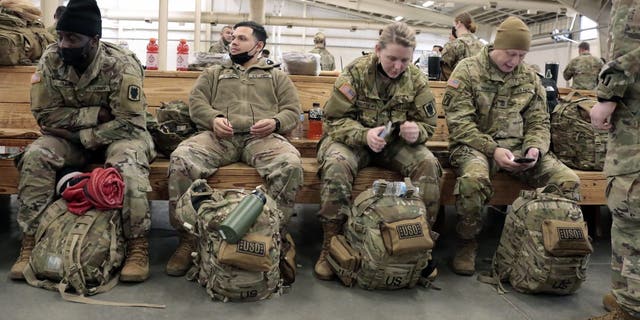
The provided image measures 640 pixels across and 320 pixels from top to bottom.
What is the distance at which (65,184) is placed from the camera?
252cm

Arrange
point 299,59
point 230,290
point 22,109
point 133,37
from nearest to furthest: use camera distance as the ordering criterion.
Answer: point 230,290 < point 22,109 < point 299,59 < point 133,37

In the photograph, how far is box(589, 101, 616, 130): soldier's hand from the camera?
2039mm

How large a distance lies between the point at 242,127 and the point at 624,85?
6.28 feet

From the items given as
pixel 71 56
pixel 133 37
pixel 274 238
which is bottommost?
pixel 274 238

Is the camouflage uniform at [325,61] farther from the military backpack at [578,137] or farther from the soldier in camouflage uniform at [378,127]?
the soldier in camouflage uniform at [378,127]

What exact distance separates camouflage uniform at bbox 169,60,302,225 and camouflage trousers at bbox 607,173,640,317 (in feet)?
4.80

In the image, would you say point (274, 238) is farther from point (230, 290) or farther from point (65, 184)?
point (65, 184)

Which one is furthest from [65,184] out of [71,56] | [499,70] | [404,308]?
[499,70]

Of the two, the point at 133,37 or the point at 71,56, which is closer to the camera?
the point at 71,56

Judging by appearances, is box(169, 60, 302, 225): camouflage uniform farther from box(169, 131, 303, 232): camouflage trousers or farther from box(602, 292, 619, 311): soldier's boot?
box(602, 292, 619, 311): soldier's boot

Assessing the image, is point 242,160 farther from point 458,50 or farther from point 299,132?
point 458,50

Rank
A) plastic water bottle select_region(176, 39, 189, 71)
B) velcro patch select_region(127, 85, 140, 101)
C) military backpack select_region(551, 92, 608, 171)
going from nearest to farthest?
1. velcro patch select_region(127, 85, 140, 101)
2. military backpack select_region(551, 92, 608, 171)
3. plastic water bottle select_region(176, 39, 189, 71)

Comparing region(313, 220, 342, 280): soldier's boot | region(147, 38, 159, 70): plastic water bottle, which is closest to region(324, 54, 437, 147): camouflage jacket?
region(313, 220, 342, 280): soldier's boot

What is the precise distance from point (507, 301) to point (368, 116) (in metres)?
1.23
